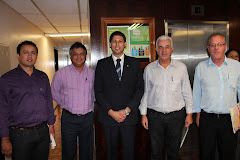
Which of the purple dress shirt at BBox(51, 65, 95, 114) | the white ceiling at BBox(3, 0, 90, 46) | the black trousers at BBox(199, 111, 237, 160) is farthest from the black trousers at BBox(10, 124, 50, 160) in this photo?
the white ceiling at BBox(3, 0, 90, 46)

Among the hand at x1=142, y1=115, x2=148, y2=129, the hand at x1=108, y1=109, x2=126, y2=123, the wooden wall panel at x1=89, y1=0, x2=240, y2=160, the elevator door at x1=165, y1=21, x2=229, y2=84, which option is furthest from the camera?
the elevator door at x1=165, y1=21, x2=229, y2=84

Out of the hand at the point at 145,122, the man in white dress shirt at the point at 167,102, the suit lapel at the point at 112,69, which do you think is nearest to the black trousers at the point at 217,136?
the man in white dress shirt at the point at 167,102

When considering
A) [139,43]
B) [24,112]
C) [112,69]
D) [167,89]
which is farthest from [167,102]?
[24,112]

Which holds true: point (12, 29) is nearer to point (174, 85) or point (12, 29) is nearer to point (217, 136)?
point (174, 85)

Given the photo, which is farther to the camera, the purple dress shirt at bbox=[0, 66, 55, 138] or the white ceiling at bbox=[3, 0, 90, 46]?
the white ceiling at bbox=[3, 0, 90, 46]

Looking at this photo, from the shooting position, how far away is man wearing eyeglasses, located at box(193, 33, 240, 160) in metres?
2.16

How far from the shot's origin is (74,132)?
2.41 meters

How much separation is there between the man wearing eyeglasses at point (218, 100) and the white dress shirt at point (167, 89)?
213 millimetres

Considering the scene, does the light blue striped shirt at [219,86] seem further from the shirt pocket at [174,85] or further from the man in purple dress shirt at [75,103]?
the man in purple dress shirt at [75,103]

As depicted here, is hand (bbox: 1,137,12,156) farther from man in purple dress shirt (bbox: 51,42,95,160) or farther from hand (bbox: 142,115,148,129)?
hand (bbox: 142,115,148,129)

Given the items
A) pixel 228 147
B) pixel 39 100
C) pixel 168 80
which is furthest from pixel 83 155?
pixel 228 147

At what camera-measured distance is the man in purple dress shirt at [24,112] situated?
1.92 metres

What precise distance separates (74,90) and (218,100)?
5.92 feet

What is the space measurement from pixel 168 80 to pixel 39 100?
Result: 5.12 ft
